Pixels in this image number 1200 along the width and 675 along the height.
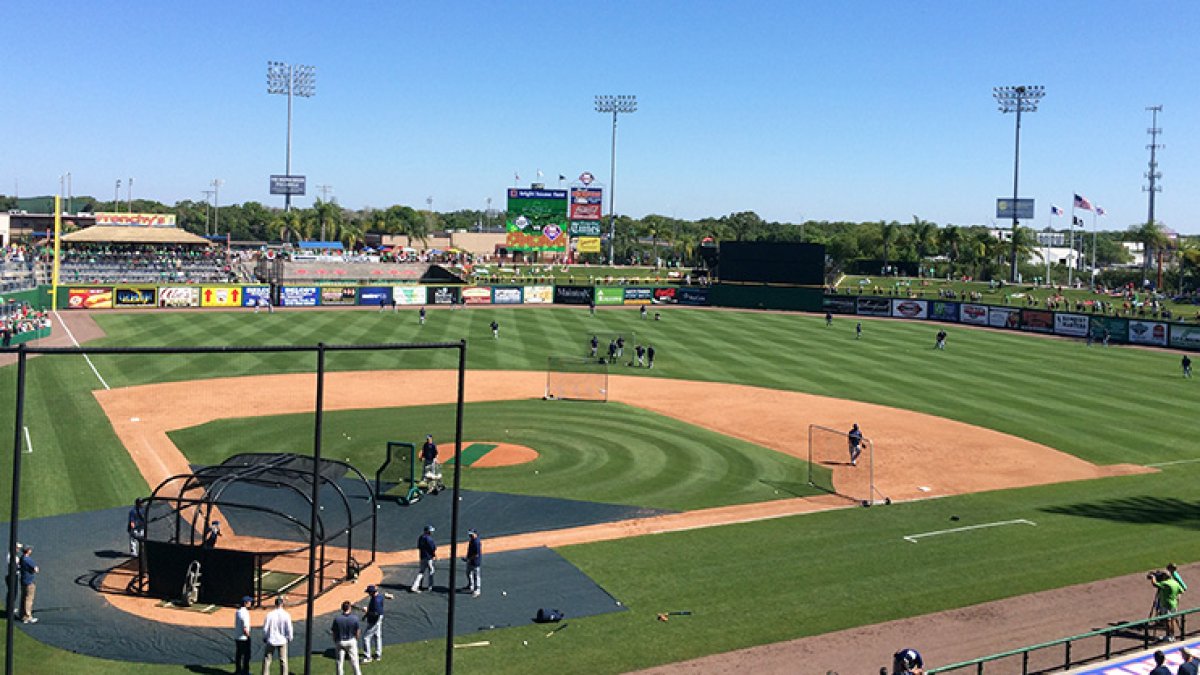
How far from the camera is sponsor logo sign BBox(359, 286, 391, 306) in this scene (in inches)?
3290

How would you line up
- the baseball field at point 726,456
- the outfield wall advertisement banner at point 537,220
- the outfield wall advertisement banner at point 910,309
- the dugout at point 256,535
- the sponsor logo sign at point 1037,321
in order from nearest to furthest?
the dugout at point 256,535 < the baseball field at point 726,456 < the sponsor logo sign at point 1037,321 < the outfield wall advertisement banner at point 910,309 < the outfield wall advertisement banner at point 537,220

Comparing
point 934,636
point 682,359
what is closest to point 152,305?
point 682,359

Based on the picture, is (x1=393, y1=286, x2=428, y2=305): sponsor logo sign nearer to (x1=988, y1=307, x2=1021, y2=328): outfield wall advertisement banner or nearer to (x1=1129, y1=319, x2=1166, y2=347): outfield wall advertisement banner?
(x1=988, y1=307, x2=1021, y2=328): outfield wall advertisement banner

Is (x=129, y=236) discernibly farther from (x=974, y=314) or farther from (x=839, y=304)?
(x=974, y=314)

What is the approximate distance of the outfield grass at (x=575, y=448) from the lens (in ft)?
92.2

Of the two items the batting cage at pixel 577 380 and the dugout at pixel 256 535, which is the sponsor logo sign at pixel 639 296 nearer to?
the batting cage at pixel 577 380

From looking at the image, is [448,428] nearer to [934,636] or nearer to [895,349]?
[934,636]

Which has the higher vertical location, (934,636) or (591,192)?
(591,192)

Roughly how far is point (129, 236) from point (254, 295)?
133 ft

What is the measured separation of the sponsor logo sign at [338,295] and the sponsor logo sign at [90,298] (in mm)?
17173

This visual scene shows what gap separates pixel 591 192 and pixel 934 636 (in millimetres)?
98357

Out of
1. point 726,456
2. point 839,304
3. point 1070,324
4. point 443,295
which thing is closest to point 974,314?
point 1070,324

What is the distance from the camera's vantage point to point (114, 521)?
23.7 meters

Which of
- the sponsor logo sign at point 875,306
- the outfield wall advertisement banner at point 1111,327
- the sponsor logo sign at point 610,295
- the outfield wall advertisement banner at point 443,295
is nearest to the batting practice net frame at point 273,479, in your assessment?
the outfield wall advertisement banner at point 443,295
